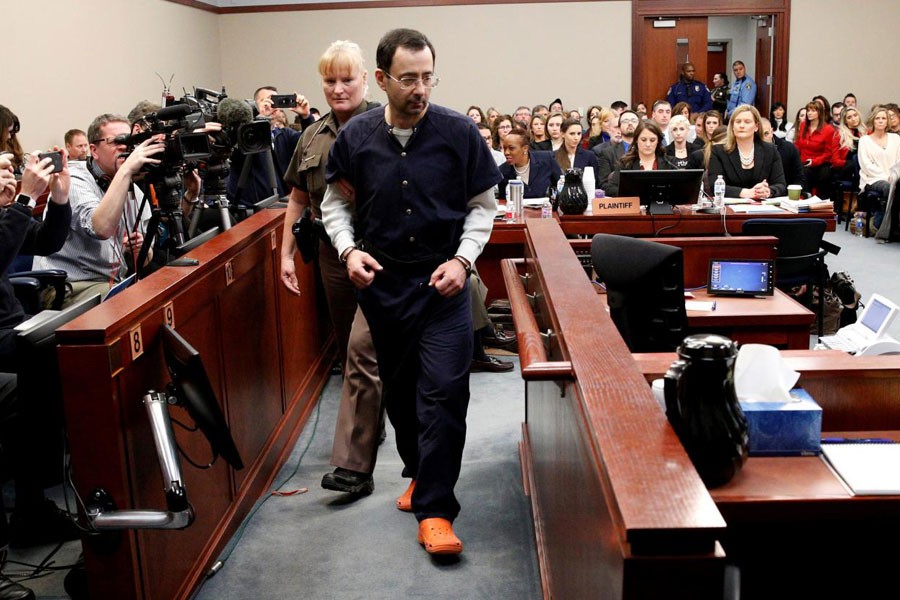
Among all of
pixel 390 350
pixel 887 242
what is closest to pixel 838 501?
pixel 390 350

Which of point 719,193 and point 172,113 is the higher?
point 172,113

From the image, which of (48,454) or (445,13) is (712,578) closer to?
(48,454)

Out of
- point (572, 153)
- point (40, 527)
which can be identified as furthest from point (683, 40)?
point (40, 527)

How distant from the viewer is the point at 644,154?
6.16 meters

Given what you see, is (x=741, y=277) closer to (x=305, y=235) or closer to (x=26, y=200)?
(x=305, y=235)

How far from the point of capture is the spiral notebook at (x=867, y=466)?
1573mm

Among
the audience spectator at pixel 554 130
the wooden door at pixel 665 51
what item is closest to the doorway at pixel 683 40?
the wooden door at pixel 665 51

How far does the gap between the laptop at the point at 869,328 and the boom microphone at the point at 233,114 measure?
2106mm

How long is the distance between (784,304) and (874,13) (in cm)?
1058

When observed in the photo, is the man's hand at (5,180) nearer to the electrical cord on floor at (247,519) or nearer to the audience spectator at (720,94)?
the electrical cord on floor at (247,519)

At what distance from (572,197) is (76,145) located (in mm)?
3913

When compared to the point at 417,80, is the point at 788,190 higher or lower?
lower

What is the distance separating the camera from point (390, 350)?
2.74 metres

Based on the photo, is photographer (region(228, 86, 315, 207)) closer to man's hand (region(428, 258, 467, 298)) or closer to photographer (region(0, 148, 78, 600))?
photographer (region(0, 148, 78, 600))
